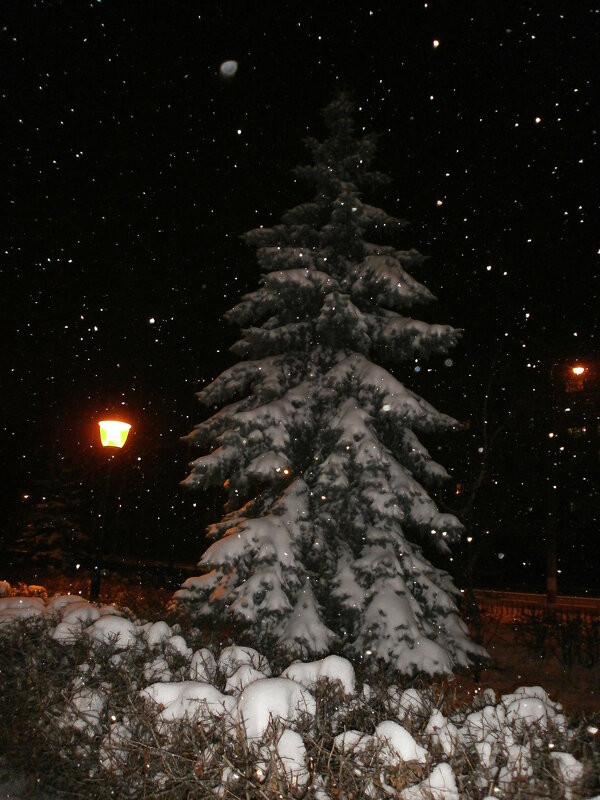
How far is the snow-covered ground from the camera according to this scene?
285 cm

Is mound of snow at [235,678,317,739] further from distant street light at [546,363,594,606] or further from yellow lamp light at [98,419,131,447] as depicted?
distant street light at [546,363,594,606]

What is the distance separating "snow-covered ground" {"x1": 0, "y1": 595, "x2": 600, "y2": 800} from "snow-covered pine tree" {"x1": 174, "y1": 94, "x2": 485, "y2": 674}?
10.5ft

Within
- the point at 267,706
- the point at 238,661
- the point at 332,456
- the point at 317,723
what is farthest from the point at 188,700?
the point at 332,456

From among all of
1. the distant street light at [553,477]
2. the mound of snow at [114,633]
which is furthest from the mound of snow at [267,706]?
the distant street light at [553,477]

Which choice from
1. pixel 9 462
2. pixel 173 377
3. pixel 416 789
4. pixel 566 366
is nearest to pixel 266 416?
pixel 416 789

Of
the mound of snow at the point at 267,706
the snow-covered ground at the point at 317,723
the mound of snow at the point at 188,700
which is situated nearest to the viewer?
the snow-covered ground at the point at 317,723

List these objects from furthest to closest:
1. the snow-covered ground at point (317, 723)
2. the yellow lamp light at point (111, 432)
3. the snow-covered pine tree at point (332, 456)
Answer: the yellow lamp light at point (111, 432) < the snow-covered pine tree at point (332, 456) < the snow-covered ground at point (317, 723)

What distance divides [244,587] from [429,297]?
18.5ft

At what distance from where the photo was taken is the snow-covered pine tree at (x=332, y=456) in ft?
27.1

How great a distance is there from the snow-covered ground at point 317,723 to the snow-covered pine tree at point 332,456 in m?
→ 3.20

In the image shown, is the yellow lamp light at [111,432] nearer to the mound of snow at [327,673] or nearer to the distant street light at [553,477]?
the mound of snow at [327,673]

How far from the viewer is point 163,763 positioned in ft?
10.6

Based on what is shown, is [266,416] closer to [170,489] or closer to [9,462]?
[9,462]

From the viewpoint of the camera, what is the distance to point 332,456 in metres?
8.89
